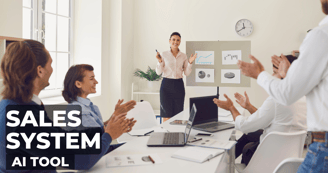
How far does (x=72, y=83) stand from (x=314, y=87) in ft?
5.03

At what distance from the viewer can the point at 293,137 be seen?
1842mm

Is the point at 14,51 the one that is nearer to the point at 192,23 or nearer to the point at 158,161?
the point at 158,161

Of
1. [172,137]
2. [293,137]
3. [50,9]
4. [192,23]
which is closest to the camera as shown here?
[293,137]

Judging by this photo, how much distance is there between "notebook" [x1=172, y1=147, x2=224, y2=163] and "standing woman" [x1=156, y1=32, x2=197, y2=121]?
2588 millimetres

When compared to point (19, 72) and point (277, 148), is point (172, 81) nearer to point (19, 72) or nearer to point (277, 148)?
point (277, 148)

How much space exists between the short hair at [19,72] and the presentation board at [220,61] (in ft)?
12.3

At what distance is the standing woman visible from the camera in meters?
4.32

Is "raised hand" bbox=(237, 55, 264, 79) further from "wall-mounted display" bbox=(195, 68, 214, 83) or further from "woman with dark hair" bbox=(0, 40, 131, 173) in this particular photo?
"wall-mounted display" bbox=(195, 68, 214, 83)

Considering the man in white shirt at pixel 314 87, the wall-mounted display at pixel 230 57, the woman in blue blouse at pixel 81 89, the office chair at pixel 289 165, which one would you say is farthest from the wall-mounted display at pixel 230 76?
the man in white shirt at pixel 314 87

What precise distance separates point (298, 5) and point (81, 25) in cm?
401

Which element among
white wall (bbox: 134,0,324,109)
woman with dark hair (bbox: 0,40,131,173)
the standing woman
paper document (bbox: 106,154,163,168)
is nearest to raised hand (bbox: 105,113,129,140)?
paper document (bbox: 106,154,163,168)

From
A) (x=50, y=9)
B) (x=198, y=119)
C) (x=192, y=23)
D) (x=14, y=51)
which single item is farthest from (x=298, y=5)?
(x=14, y=51)

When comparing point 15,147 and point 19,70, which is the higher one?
point 19,70

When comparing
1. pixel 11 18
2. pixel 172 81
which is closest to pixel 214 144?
pixel 11 18
